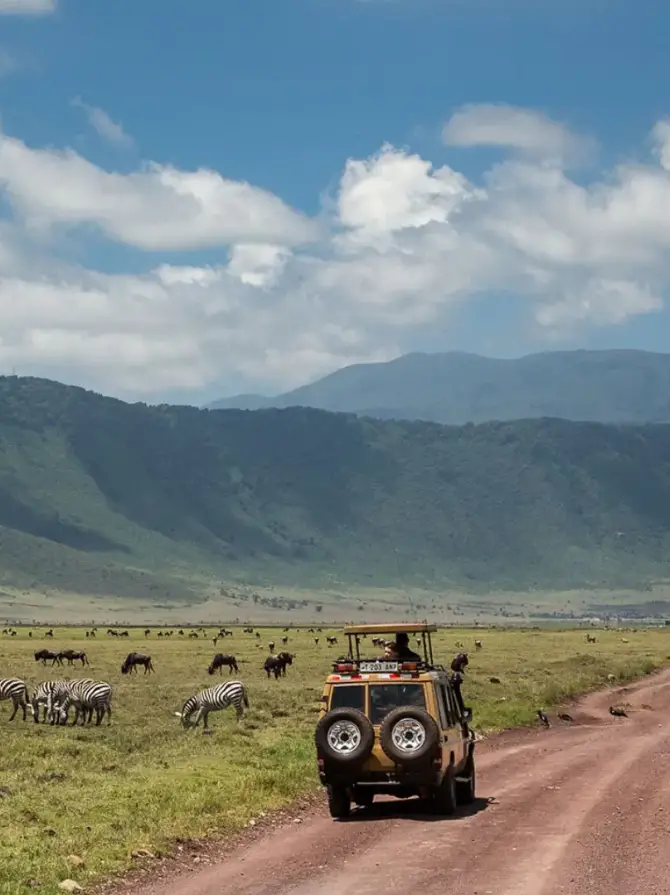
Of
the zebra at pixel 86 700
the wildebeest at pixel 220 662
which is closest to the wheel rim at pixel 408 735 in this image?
the zebra at pixel 86 700

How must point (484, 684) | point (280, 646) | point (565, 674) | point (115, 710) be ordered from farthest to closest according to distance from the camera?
1. point (280, 646)
2. point (565, 674)
3. point (484, 684)
4. point (115, 710)

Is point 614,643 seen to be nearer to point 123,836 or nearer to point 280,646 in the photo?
point 280,646

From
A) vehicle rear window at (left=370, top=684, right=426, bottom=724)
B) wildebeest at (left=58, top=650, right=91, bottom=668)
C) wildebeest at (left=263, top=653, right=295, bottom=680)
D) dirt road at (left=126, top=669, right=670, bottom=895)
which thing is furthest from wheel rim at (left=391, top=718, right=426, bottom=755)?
wildebeest at (left=58, top=650, right=91, bottom=668)

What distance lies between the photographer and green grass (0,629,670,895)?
58.4 ft

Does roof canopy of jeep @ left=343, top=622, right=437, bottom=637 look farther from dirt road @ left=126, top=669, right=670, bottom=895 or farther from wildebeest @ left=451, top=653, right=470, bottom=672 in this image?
wildebeest @ left=451, top=653, right=470, bottom=672

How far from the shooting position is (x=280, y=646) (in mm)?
93562

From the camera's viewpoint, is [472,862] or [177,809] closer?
[472,862]

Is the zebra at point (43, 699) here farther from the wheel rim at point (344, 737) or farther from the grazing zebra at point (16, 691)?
the wheel rim at point (344, 737)

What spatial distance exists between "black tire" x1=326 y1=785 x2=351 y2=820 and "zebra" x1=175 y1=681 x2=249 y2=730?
578 inches

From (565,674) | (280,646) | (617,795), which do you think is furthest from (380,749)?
(280,646)

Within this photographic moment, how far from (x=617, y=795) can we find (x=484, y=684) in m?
25.9

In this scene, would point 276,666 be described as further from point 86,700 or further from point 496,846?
point 496,846

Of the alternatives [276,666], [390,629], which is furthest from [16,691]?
[390,629]

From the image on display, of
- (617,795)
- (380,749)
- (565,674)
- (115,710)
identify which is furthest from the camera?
(565,674)
